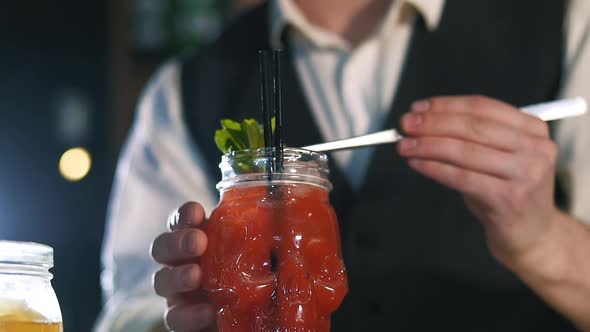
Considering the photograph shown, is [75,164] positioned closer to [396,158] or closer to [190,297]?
[396,158]

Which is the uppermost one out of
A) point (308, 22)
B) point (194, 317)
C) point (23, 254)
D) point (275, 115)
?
point (308, 22)

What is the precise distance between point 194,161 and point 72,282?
66.0 inches

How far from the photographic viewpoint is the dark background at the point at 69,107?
10.2ft

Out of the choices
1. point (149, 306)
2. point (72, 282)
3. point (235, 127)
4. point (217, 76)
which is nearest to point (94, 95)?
point (72, 282)

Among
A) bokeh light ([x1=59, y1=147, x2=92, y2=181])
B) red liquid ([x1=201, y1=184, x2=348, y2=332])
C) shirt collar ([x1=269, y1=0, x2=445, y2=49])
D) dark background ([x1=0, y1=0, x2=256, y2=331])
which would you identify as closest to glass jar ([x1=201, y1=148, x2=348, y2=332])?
red liquid ([x1=201, y1=184, x2=348, y2=332])

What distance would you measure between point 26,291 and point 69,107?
8.31ft

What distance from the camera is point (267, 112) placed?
830 millimetres

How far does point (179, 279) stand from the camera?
94 centimetres

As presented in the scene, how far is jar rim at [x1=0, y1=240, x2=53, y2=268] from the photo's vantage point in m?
0.76

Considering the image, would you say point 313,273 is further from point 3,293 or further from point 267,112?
point 3,293

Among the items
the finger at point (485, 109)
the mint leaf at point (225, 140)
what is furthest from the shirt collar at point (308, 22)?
the mint leaf at point (225, 140)

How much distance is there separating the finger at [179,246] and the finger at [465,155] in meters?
0.31

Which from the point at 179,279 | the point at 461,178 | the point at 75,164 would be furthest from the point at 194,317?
the point at 75,164

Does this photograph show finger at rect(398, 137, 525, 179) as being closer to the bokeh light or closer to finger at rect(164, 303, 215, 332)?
finger at rect(164, 303, 215, 332)
